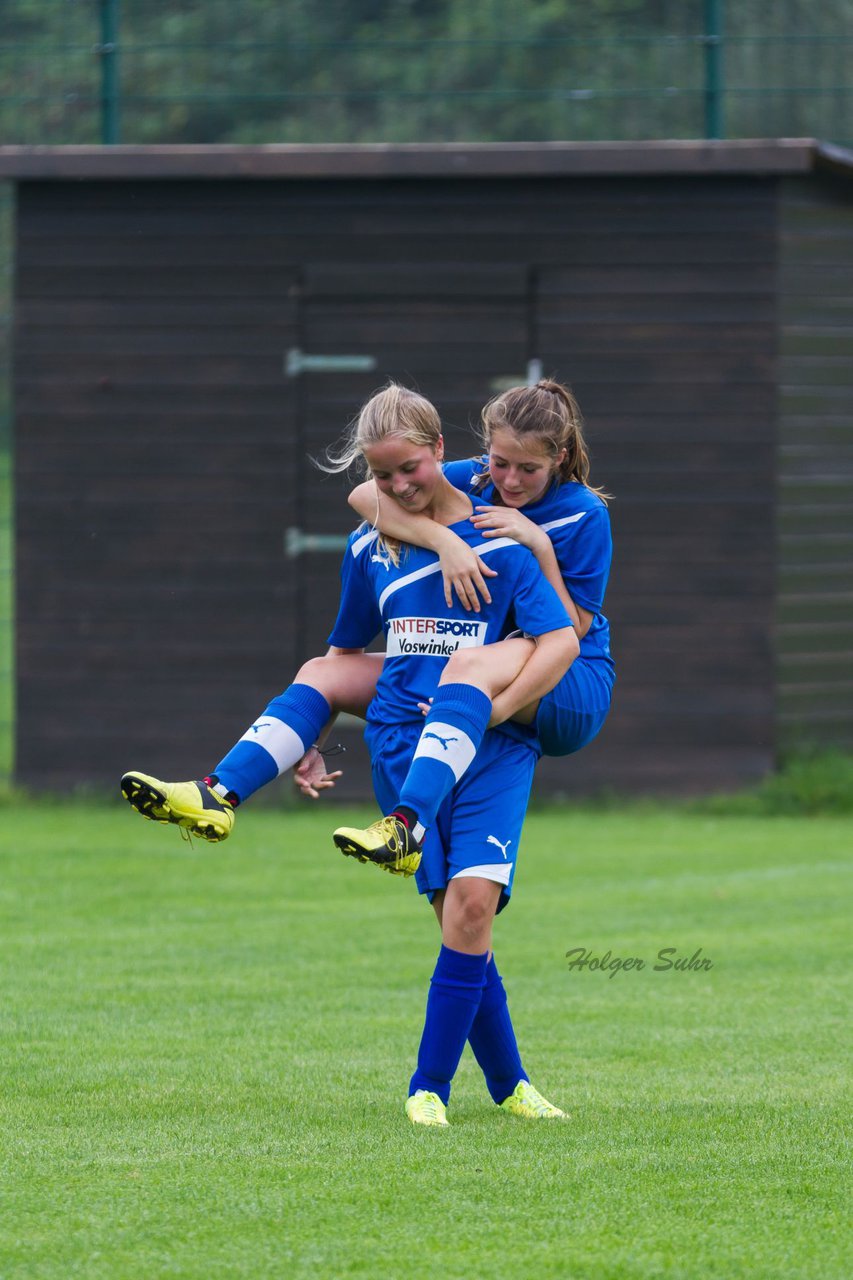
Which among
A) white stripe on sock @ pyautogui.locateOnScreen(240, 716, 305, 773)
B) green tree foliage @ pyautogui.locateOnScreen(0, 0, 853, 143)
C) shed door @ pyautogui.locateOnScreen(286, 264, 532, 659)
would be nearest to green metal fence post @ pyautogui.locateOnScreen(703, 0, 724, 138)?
green tree foliage @ pyautogui.locateOnScreen(0, 0, 853, 143)

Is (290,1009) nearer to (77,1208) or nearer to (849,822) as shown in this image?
(77,1208)

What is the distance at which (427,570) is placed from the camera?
15.5ft

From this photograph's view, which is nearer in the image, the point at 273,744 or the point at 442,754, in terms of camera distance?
the point at 442,754

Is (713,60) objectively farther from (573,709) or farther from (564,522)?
(573,709)

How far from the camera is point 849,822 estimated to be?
1109 cm

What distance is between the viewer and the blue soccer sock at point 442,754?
173 inches

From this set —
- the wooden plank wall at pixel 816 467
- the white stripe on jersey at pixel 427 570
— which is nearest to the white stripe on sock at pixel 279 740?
the white stripe on jersey at pixel 427 570

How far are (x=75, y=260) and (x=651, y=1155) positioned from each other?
28.4 ft

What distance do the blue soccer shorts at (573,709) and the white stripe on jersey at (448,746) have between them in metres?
0.34

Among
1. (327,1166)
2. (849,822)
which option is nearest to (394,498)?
(327,1166)

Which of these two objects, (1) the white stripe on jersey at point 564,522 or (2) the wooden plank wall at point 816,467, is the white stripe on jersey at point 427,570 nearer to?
(1) the white stripe on jersey at point 564,522

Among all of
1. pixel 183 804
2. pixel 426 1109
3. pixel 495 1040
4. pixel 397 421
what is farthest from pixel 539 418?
pixel 426 1109

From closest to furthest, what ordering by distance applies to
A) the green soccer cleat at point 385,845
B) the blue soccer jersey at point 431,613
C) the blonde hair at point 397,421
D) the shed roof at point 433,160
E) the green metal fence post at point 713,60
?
the green soccer cleat at point 385,845
the blonde hair at point 397,421
the blue soccer jersey at point 431,613
the shed roof at point 433,160
the green metal fence post at point 713,60

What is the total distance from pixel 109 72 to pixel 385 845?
335 inches
